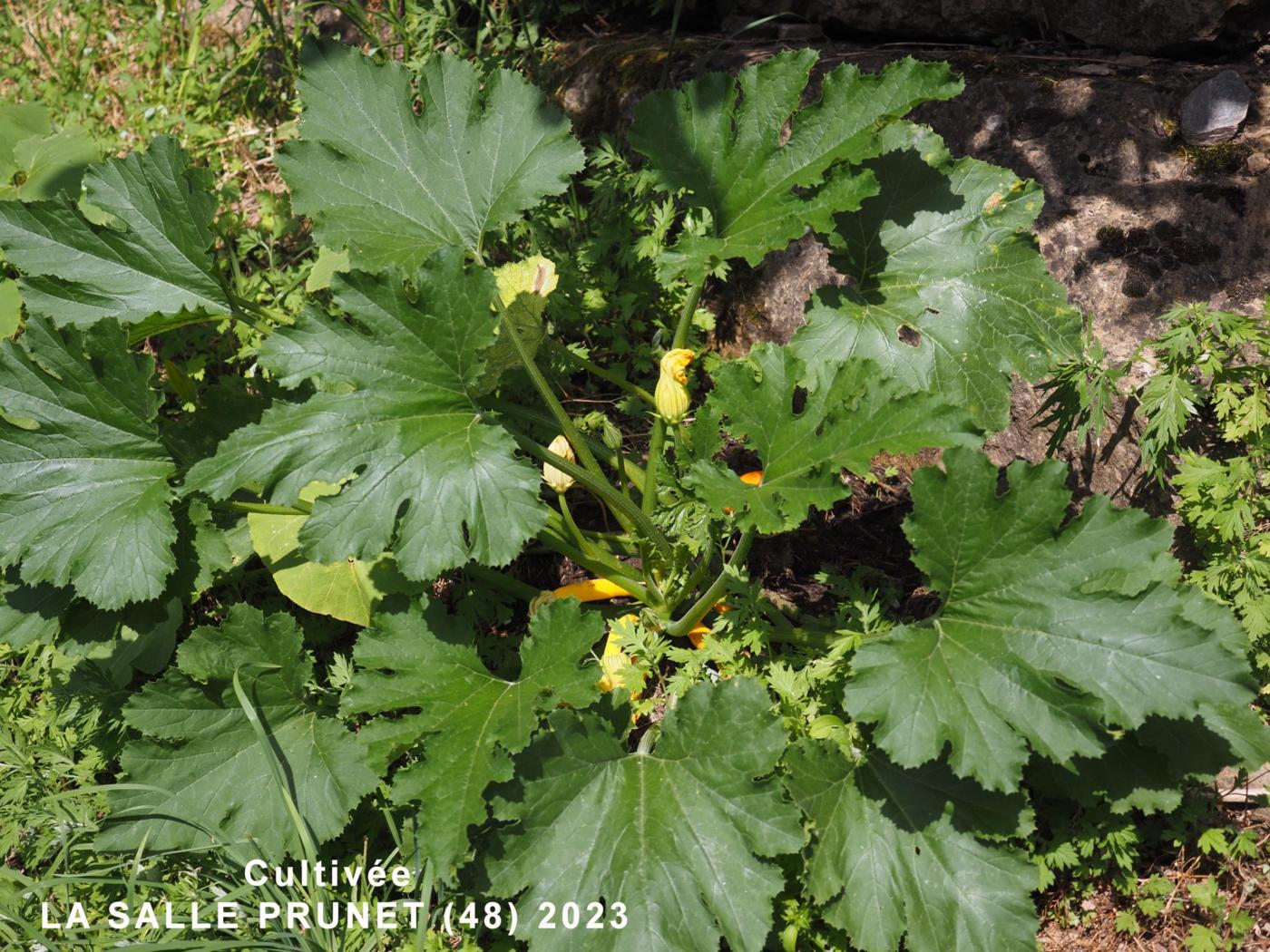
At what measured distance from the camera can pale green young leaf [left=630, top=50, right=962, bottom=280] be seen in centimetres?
300

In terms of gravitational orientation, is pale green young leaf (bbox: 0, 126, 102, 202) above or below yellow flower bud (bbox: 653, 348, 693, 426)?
above

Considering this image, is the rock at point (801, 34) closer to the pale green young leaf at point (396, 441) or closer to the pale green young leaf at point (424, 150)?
the pale green young leaf at point (424, 150)

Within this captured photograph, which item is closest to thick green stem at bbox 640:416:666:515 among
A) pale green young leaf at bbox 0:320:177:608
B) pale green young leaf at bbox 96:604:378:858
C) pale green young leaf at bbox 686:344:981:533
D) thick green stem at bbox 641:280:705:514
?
thick green stem at bbox 641:280:705:514

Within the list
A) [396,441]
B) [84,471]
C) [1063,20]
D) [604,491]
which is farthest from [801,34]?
[84,471]

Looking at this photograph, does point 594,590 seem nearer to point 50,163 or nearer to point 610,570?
point 610,570

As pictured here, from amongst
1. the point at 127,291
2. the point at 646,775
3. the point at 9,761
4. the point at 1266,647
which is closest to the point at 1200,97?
the point at 1266,647

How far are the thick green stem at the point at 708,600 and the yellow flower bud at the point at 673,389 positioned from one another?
0.48 meters

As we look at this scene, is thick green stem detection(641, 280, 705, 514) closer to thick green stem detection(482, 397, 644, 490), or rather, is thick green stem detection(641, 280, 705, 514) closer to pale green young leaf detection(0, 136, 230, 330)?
thick green stem detection(482, 397, 644, 490)

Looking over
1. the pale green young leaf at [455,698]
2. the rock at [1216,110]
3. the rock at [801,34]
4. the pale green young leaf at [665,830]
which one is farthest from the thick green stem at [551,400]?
the rock at [1216,110]

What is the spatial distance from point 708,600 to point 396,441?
42.4 inches

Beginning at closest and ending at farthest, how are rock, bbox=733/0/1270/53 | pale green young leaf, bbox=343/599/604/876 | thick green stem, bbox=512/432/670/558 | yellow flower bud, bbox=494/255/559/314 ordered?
pale green young leaf, bbox=343/599/604/876 < thick green stem, bbox=512/432/670/558 < yellow flower bud, bbox=494/255/559/314 < rock, bbox=733/0/1270/53

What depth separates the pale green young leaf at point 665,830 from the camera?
8.64 feet

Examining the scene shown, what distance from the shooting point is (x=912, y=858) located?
274 cm

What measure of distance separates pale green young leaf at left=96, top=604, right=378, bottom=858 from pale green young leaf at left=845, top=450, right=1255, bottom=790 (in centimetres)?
154
